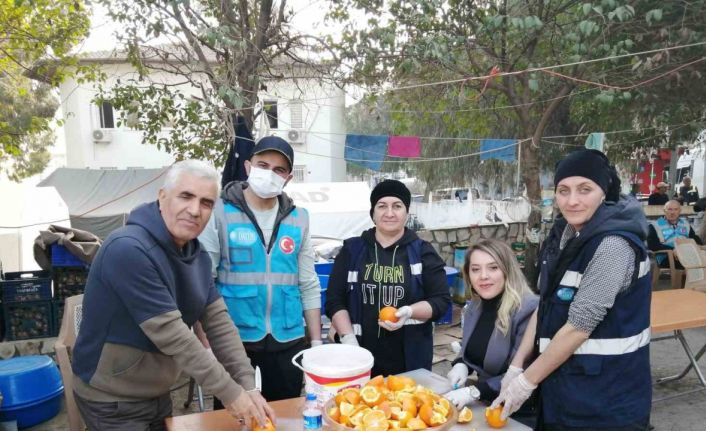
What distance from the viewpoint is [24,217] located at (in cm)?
1257

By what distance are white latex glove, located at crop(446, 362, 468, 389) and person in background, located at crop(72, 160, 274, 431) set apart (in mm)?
897

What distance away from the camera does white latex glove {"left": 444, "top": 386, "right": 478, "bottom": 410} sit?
2.10 metres

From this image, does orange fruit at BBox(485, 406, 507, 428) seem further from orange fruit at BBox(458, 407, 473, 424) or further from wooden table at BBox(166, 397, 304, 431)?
wooden table at BBox(166, 397, 304, 431)

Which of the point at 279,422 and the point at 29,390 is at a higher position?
the point at 279,422

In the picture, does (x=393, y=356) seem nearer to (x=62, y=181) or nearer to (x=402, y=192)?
(x=402, y=192)

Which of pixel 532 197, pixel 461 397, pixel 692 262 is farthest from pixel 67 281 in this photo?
pixel 692 262

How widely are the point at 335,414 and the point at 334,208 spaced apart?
936 centimetres

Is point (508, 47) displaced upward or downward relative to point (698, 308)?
upward

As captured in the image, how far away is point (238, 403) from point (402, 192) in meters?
1.46

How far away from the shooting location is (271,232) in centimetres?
255

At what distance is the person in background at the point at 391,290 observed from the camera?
2717mm

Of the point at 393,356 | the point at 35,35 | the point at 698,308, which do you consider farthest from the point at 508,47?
the point at 35,35

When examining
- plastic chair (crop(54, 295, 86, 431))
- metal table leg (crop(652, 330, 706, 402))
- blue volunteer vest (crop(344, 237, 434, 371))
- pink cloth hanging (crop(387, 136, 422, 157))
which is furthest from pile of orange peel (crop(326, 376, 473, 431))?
pink cloth hanging (crop(387, 136, 422, 157))

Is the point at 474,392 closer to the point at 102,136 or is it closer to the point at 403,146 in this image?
the point at 403,146
